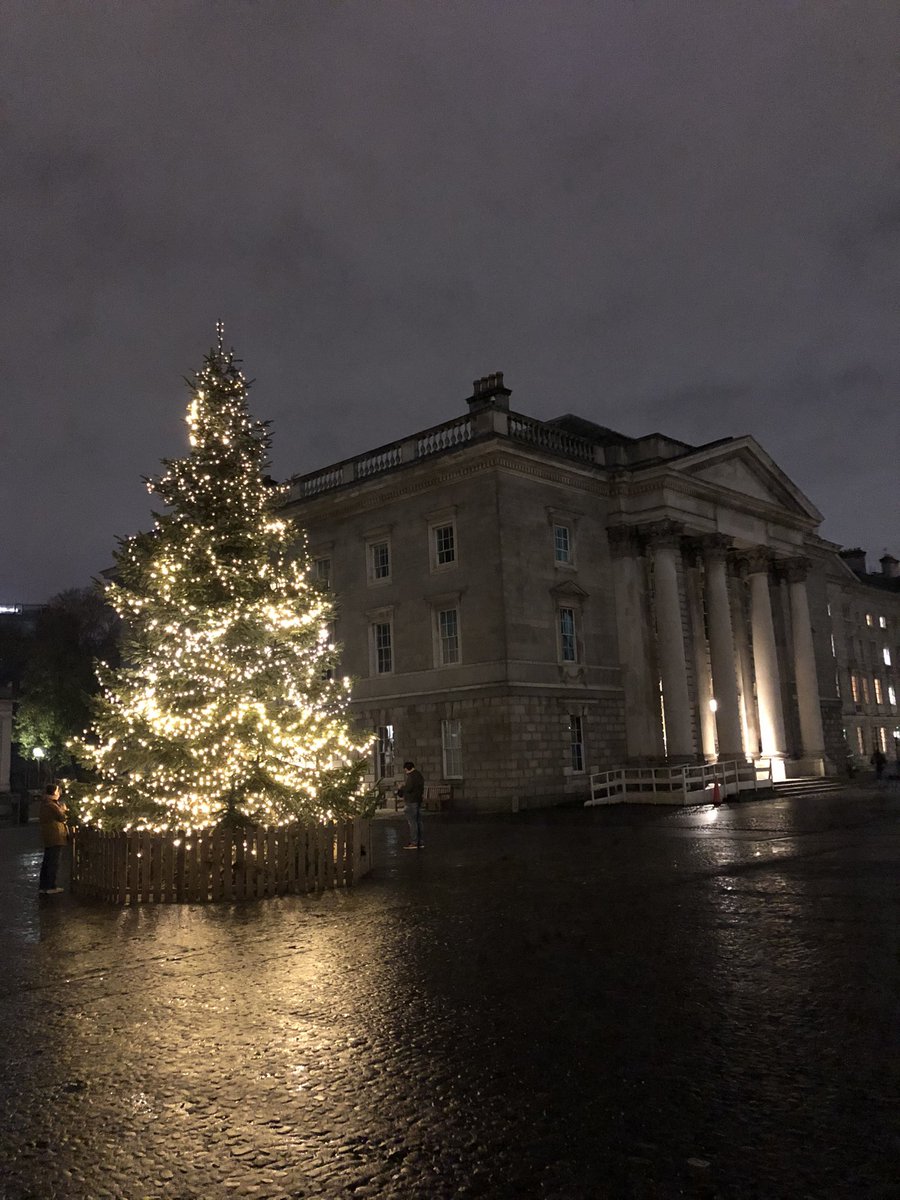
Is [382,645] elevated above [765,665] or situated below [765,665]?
above

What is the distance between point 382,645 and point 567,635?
286 inches

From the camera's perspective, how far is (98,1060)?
19.3 ft

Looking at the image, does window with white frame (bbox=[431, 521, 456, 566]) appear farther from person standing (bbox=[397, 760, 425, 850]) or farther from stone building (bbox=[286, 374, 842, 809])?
person standing (bbox=[397, 760, 425, 850])

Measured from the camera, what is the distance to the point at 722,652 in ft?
129

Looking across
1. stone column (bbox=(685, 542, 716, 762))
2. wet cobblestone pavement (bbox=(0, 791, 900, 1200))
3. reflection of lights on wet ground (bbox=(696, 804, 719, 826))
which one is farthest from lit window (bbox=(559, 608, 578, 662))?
wet cobblestone pavement (bbox=(0, 791, 900, 1200))

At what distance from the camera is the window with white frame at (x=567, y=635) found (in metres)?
34.2

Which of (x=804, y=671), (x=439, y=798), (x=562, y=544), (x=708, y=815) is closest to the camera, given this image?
(x=708, y=815)

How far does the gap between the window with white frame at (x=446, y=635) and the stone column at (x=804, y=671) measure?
2038 cm

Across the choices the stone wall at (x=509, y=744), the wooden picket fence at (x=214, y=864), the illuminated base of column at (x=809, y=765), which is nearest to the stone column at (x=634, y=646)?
the stone wall at (x=509, y=744)

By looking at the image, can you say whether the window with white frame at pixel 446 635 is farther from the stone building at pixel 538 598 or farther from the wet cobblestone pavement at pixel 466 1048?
the wet cobblestone pavement at pixel 466 1048

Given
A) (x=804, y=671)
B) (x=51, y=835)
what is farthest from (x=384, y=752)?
(x=804, y=671)

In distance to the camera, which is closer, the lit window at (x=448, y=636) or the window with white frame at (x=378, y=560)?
the lit window at (x=448, y=636)

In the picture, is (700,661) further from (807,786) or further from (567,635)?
(567,635)

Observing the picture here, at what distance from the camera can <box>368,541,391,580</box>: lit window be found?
3653 cm
